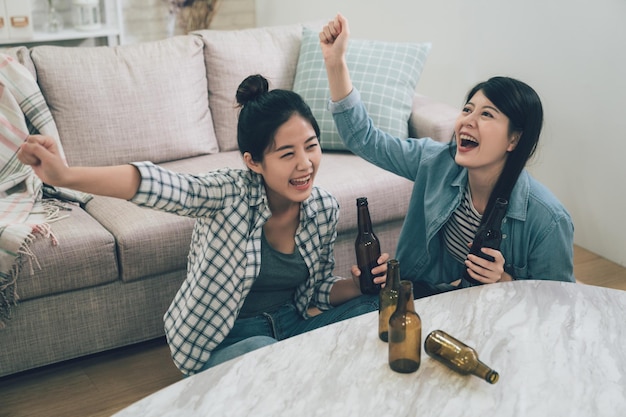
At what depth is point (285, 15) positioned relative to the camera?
5.04 metres

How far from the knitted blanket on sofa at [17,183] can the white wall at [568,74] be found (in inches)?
76.7

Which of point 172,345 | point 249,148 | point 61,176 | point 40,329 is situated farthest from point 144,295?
point 61,176

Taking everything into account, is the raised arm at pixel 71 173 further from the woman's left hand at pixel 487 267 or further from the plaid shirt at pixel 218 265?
the woman's left hand at pixel 487 267

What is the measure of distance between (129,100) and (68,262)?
79 cm

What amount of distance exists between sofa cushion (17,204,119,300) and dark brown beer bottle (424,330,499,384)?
1176 millimetres

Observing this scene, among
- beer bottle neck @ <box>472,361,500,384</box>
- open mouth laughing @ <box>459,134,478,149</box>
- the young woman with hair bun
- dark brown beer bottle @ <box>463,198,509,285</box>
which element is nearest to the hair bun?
the young woman with hair bun

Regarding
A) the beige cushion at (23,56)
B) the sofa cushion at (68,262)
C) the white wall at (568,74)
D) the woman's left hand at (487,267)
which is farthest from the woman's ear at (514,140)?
the beige cushion at (23,56)

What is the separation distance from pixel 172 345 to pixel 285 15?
3497mm

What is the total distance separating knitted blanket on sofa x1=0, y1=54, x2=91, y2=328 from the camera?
7.32 feet

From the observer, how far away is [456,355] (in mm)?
1490

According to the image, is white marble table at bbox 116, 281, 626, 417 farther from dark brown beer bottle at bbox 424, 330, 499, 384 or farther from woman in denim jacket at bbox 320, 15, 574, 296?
woman in denim jacket at bbox 320, 15, 574, 296

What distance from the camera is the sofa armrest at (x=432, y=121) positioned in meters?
3.01

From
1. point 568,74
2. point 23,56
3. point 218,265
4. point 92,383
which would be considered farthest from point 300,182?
point 568,74

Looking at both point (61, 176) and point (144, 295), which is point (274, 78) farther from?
point (61, 176)
